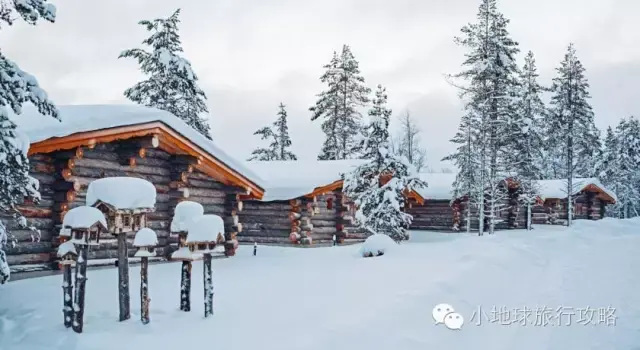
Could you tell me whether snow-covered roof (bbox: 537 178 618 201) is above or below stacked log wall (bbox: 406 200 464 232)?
above

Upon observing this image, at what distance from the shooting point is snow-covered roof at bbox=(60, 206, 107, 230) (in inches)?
282

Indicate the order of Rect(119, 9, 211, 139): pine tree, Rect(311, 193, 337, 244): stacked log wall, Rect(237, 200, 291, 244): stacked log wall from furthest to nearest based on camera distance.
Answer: Rect(119, 9, 211, 139): pine tree → Rect(311, 193, 337, 244): stacked log wall → Rect(237, 200, 291, 244): stacked log wall

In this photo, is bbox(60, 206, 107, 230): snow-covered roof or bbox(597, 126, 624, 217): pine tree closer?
bbox(60, 206, 107, 230): snow-covered roof

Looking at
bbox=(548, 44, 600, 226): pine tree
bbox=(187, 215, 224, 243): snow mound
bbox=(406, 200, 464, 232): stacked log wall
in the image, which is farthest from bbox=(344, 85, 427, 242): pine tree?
bbox=(548, 44, 600, 226): pine tree

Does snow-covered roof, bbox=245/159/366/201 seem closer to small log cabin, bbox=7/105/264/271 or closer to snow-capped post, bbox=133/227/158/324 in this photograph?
small log cabin, bbox=7/105/264/271

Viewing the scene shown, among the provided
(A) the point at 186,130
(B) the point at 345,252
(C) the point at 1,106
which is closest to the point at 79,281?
(C) the point at 1,106

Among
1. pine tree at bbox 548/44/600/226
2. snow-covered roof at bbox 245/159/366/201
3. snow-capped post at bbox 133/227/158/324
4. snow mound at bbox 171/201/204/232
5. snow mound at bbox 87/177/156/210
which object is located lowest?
snow-capped post at bbox 133/227/158/324

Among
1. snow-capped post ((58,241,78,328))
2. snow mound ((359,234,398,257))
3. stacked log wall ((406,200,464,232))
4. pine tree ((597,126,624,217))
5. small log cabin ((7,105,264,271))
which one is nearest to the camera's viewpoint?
snow-capped post ((58,241,78,328))

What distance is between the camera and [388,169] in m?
20.1

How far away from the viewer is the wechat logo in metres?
8.54

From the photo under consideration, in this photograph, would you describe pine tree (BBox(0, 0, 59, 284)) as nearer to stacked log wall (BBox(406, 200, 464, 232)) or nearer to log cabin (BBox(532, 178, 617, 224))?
stacked log wall (BBox(406, 200, 464, 232))

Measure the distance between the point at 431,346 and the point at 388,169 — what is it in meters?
12.9

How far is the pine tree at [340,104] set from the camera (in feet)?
142

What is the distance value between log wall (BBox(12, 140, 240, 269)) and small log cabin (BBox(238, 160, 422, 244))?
6954mm
